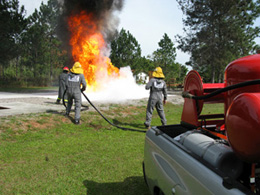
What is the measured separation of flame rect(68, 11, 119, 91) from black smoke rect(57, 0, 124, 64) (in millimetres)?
421

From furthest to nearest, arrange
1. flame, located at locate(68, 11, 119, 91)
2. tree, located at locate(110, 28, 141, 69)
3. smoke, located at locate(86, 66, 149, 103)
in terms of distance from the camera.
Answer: tree, located at locate(110, 28, 141, 69) → flame, located at locate(68, 11, 119, 91) → smoke, located at locate(86, 66, 149, 103)

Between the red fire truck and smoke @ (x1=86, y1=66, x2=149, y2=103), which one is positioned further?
smoke @ (x1=86, y1=66, x2=149, y2=103)

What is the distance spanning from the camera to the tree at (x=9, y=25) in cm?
2271

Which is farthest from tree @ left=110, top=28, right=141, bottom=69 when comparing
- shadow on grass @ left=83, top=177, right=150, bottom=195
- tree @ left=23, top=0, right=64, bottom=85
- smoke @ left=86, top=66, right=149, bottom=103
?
shadow on grass @ left=83, top=177, right=150, bottom=195

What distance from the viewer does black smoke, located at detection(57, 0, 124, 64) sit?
61.2 feet

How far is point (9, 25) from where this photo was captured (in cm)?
2300

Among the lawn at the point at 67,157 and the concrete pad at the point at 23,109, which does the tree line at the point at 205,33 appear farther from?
the lawn at the point at 67,157

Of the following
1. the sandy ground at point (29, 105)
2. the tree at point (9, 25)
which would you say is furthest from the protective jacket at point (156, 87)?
the tree at point (9, 25)

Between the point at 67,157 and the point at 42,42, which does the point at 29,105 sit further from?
the point at 42,42

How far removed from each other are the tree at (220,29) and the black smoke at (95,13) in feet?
38.2

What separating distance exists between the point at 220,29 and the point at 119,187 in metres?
26.3

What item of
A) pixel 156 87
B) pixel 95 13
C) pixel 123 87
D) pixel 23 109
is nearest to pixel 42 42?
pixel 95 13

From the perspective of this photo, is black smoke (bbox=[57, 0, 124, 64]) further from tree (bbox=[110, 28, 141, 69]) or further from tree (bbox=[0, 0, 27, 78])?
tree (bbox=[110, 28, 141, 69])

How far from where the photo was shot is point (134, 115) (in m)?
9.50
